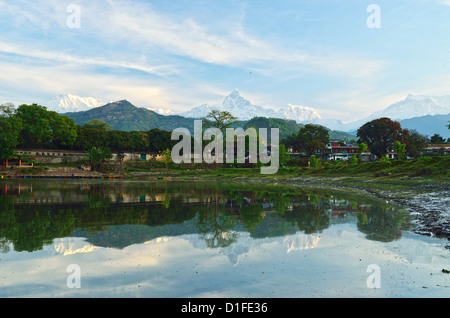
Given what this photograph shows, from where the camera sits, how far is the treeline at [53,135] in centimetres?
8016

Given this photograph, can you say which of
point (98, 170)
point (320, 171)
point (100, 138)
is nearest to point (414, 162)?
point (320, 171)

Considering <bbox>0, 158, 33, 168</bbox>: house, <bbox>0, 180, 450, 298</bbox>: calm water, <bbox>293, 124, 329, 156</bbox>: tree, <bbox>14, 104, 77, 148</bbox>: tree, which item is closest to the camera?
<bbox>0, 180, 450, 298</bbox>: calm water

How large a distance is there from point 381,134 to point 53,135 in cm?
9484

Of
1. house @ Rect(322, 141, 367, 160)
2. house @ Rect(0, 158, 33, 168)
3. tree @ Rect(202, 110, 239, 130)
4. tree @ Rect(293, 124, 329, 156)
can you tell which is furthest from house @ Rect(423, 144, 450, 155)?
house @ Rect(0, 158, 33, 168)

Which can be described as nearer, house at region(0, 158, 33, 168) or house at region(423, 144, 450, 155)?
house at region(0, 158, 33, 168)

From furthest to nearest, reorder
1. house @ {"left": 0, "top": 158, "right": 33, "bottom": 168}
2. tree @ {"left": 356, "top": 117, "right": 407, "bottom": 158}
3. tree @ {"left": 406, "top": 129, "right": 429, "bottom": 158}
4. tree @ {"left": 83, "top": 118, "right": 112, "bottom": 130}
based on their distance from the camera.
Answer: tree @ {"left": 83, "top": 118, "right": 112, "bottom": 130}, tree @ {"left": 356, "top": 117, "right": 407, "bottom": 158}, tree @ {"left": 406, "top": 129, "right": 429, "bottom": 158}, house @ {"left": 0, "top": 158, "right": 33, "bottom": 168}

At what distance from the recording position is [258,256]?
10.0 metres

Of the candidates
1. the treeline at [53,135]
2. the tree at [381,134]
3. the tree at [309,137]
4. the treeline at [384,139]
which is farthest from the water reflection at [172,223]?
the tree at [309,137]

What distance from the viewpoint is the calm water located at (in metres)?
7.42

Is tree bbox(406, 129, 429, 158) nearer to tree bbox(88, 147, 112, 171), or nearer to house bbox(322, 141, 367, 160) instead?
house bbox(322, 141, 367, 160)

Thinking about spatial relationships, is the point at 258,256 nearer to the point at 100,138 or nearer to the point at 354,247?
the point at 354,247

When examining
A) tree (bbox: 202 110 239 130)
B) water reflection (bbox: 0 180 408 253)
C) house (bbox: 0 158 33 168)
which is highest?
tree (bbox: 202 110 239 130)

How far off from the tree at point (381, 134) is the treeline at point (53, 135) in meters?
62.6

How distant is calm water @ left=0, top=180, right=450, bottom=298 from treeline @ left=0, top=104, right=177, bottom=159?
69275mm
